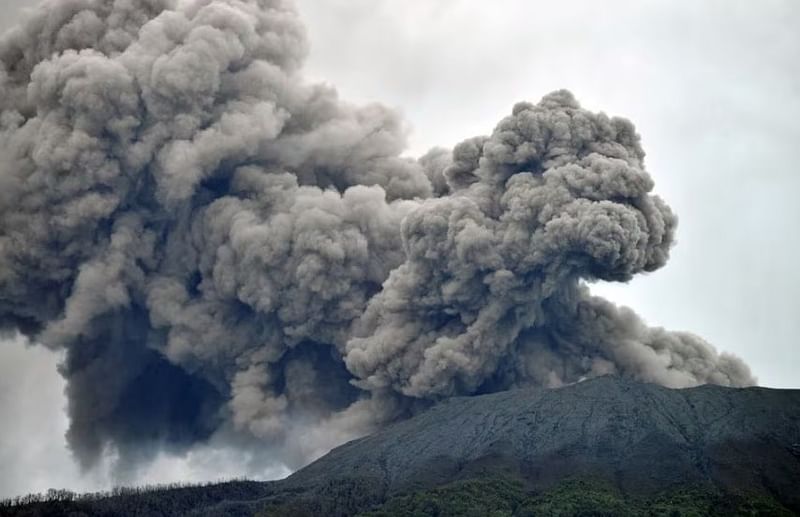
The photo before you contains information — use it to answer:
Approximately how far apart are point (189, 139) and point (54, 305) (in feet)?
32.5

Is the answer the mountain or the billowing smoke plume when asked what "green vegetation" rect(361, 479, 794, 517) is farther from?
the billowing smoke plume

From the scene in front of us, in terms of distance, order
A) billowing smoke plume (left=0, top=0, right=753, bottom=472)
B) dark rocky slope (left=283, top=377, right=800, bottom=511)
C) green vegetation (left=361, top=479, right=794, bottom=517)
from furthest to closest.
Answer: billowing smoke plume (left=0, top=0, right=753, bottom=472), dark rocky slope (left=283, top=377, right=800, bottom=511), green vegetation (left=361, top=479, right=794, bottom=517)

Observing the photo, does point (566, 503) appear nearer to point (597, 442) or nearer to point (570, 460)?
point (570, 460)

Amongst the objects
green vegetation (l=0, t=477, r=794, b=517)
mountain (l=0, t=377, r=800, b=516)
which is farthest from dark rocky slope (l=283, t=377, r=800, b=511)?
green vegetation (l=0, t=477, r=794, b=517)

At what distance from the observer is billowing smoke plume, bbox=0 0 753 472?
74188mm

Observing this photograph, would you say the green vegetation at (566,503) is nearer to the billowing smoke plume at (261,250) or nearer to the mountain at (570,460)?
the mountain at (570,460)

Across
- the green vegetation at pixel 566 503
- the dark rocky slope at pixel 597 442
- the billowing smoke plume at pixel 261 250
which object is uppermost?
the billowing smoke plume at pixel 261 250

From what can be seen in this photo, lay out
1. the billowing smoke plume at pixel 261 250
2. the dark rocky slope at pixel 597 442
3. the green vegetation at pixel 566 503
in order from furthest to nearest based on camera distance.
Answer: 1. the billowing smoke plume at pixel 261 250
2. the dark rocky slope at pixel 597 442
3. the green vegetation at pixel 566 503

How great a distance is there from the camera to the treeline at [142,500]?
2655 inches

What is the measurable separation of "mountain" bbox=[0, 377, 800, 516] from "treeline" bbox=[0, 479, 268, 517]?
0.96ft

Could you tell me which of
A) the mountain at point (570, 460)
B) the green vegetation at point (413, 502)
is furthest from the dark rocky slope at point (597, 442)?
the green vegetation at point (413, 502)

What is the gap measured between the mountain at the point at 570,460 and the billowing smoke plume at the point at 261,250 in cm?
254

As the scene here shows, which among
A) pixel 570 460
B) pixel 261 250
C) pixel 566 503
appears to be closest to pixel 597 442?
pixel 570 460

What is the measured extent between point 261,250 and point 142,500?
12.8m
